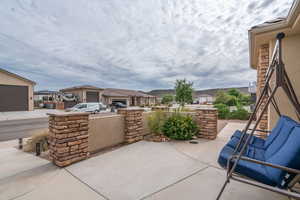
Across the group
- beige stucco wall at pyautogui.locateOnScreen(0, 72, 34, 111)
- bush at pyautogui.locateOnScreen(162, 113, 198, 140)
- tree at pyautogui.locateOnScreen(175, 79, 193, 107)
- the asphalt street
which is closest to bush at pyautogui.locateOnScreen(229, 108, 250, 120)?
tree at pyautogui.locateOnScreen(175, 79, 193, 107)

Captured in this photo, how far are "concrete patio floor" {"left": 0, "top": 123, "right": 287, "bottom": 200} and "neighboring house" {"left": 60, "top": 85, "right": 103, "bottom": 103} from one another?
68.8ft

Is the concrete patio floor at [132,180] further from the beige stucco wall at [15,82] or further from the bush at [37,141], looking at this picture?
the beige stucco wall at [15,82]

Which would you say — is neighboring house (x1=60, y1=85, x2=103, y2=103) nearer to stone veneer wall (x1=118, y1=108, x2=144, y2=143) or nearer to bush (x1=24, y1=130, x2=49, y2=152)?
bush (x1=24, y1=130, x2=49, y2=152)

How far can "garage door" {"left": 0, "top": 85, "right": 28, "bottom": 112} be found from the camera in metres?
15.0

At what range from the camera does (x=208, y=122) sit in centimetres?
473

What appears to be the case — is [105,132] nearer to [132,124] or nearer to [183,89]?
[132,124]

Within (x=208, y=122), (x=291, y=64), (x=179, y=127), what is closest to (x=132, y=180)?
(x=179, y=127)

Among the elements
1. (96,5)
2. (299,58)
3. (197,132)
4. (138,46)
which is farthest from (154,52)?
(299,58)

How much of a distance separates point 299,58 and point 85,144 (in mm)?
4754

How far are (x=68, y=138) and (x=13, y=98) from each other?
1879cm

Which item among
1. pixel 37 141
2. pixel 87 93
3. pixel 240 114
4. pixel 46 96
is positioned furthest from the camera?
pixel 46 96

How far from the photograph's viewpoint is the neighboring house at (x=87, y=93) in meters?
22.7

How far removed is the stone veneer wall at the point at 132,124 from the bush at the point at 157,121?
1.46 ft

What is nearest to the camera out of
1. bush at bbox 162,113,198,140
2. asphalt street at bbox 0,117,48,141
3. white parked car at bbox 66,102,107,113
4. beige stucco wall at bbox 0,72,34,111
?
bush at bbox 162,113,198,140
